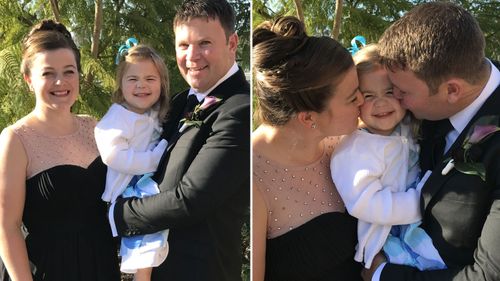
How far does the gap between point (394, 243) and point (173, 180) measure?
0.60 meters

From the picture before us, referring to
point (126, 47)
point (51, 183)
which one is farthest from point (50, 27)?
point (51, 183)

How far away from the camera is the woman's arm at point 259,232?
3.97 ft

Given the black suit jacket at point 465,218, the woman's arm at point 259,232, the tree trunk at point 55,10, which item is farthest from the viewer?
the tree trunk at point 55,10

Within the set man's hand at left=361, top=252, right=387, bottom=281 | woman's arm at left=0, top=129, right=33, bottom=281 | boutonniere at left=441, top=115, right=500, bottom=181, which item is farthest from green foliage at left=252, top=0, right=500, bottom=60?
woman's arm at left=0, top=129, right=33, bottom=281

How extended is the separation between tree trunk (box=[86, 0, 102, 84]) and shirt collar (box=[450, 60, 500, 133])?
108cm

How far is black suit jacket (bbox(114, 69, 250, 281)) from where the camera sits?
1.19m

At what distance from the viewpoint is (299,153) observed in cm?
130

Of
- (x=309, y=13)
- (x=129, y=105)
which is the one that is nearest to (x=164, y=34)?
(x=129, y=105)

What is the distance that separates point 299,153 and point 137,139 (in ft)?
1.55

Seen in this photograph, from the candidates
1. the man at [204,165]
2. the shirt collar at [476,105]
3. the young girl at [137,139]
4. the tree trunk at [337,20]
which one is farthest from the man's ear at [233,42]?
the shirt collar at [476,105]

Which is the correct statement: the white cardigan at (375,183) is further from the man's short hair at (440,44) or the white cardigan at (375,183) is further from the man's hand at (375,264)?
the man's short hair at (440,44)

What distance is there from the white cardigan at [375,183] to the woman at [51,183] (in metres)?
0.74

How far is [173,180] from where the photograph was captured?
4.01ft

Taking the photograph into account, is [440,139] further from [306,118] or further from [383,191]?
[306,118]
